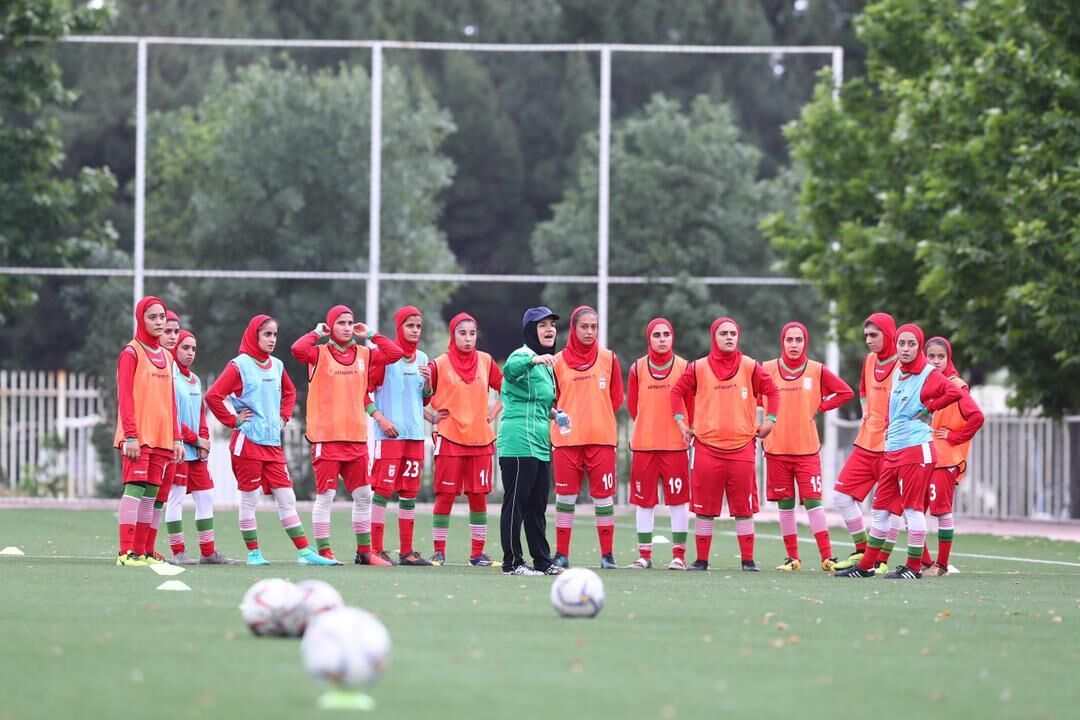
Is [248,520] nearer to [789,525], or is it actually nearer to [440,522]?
[440,522]

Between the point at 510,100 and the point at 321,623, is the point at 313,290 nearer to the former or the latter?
the point at 510,100

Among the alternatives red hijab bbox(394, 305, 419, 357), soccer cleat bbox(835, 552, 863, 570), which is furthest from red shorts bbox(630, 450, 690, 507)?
red hijab bbox(394, 305, 419, 357)

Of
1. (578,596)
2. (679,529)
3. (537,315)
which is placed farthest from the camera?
(679,529)

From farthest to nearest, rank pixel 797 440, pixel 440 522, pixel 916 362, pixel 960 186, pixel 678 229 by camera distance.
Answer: pixel 678 229 → pixel 960 186 → pixel 797 440 → pixel 440 522 → pixel 916 362

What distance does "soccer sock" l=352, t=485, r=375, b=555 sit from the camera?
14.9 metres

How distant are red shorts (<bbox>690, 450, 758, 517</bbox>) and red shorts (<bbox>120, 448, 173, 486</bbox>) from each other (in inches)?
166

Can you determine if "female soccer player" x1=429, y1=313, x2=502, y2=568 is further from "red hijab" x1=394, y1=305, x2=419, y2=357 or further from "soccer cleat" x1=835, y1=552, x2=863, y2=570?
"soccer cleat" x1=835, y1=552, x2=863, y2=570

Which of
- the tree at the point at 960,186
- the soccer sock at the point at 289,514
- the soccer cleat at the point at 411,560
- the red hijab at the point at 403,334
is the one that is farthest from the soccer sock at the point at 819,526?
the tree at the point at 960,186

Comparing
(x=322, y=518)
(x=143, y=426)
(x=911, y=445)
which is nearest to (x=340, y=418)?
(x=322, y=518)

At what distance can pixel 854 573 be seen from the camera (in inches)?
567

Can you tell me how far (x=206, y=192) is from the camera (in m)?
30.2

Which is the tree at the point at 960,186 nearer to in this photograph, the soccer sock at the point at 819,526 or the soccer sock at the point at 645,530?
the soccer sock at the point at 819,526

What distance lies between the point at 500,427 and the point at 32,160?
16.1 metres

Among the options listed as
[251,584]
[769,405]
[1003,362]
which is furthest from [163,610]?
[1003,362]
